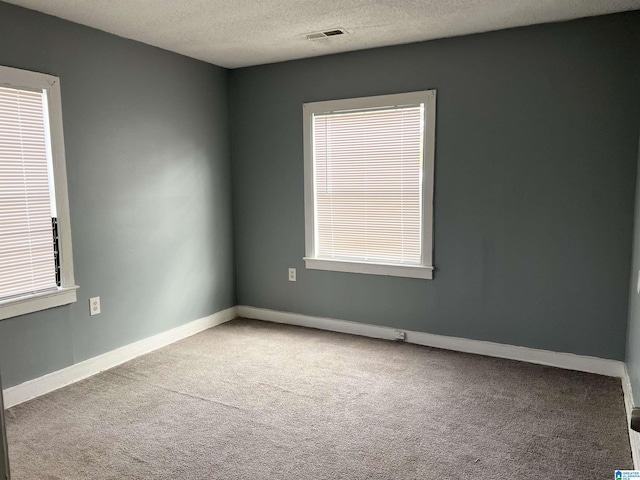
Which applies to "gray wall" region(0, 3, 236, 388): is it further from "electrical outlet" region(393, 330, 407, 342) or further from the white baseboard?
the white baseboard

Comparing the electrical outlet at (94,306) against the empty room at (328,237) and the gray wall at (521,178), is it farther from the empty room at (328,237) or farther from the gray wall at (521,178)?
the gray wall at (521,178)

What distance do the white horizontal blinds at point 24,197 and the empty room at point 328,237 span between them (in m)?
0.01

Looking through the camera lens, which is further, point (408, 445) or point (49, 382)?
point (49, 382)

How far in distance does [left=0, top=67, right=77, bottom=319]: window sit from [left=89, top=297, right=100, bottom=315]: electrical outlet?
0.16m

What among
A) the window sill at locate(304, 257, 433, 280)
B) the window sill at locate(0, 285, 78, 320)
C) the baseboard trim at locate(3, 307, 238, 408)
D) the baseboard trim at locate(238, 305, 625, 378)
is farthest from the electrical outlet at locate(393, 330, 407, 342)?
A: the window sill at locate(0, 285, 78, 320)

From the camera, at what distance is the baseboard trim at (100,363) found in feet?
9.91

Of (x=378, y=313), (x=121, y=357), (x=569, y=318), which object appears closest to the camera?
(x=569, y=318)

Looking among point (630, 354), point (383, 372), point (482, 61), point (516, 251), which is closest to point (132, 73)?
point (482, 61)

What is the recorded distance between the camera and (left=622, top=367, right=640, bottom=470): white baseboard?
87.2 inches

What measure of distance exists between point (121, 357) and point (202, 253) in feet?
3.72

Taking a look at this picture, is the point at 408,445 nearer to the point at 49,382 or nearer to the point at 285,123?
the point at 49,382

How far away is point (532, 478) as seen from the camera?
221 centimetres

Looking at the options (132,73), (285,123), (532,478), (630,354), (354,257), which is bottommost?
(532,478)

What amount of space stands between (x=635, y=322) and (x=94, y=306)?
3.38 m
